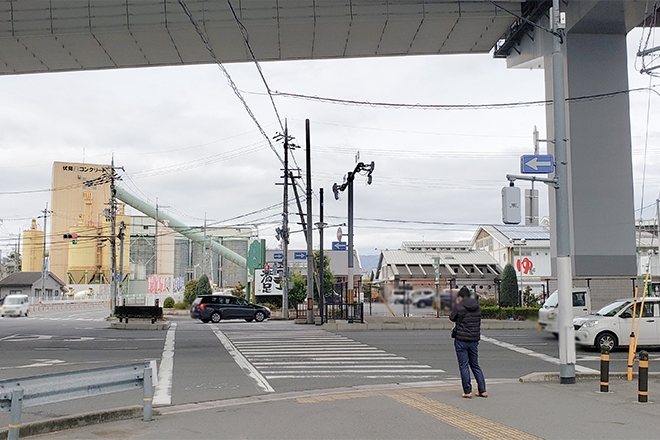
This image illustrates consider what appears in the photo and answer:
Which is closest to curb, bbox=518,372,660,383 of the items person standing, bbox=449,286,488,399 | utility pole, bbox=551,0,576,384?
utility pole, bbox=551,0,576,384

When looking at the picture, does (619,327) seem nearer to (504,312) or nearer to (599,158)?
(599,158)

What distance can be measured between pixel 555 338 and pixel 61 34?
65.9ft

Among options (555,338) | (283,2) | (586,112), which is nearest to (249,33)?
(283,2)

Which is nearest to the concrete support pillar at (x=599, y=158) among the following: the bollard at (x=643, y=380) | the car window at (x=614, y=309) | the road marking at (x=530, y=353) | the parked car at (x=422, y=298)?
the road marking at (x=530, y=353)

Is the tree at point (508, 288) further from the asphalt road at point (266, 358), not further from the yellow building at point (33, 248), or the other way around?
the yellow building at point (33, 248)

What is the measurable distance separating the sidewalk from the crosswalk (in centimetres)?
269

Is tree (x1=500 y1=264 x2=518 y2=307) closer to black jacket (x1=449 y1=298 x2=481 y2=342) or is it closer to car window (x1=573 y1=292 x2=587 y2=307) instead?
car window (x1=573 y1=292 x2=587 y2=307)

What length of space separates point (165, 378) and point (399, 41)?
1786 cm

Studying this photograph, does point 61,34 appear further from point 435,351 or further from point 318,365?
point 435,351

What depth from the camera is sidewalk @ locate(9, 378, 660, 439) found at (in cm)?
783

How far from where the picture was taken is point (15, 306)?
49938 millimetres

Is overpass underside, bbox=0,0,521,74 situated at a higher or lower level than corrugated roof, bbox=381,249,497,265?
higher

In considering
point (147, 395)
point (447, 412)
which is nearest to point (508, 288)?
point (447, 412)

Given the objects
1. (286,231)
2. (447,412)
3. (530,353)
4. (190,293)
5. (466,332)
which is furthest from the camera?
(190,293)
